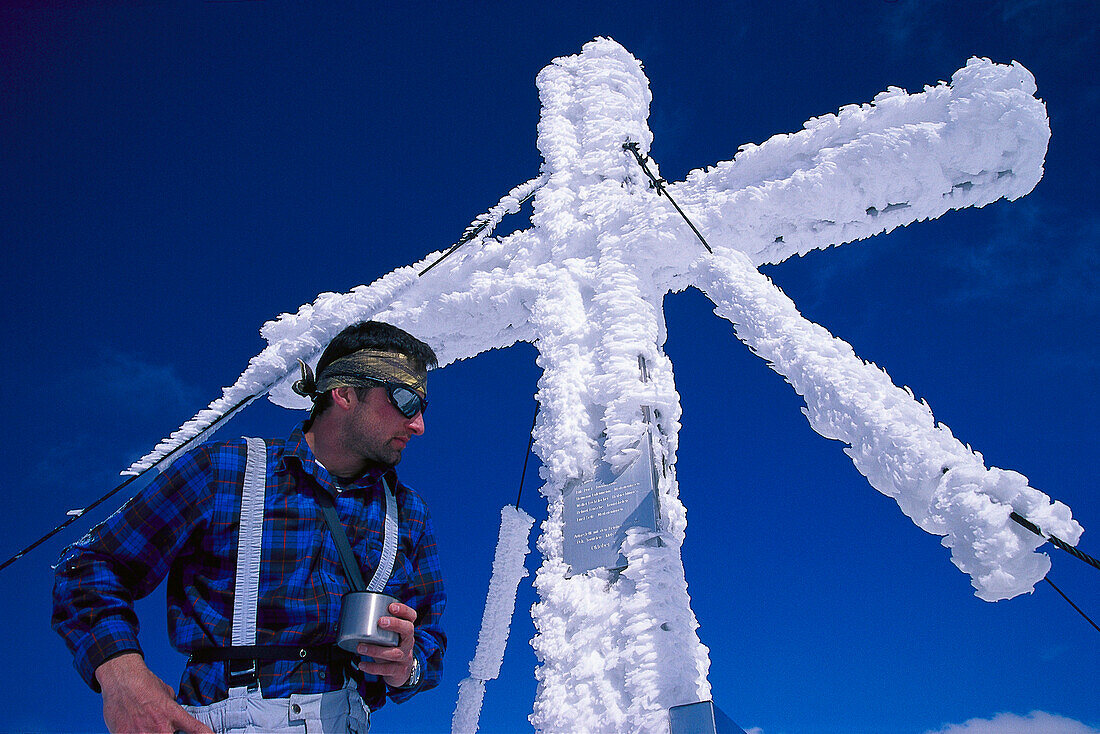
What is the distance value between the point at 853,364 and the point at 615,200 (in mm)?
1214

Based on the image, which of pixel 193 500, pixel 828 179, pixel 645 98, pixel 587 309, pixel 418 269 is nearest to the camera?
pixel 193 500

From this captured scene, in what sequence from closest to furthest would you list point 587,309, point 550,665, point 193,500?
point 193,500, point 550,665, point 587,309

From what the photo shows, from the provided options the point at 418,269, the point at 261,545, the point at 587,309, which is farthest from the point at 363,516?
the point at 418,269

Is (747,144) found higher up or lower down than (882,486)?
higher up

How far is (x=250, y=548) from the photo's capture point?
1.17 meters

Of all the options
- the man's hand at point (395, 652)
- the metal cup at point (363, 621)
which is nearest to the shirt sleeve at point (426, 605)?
the man's hand at point (395, 652)

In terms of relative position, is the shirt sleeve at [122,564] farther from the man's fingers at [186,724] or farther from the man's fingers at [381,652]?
the man's fingers at [381,652]

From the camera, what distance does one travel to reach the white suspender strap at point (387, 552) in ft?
4.26

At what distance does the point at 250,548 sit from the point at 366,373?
45cm

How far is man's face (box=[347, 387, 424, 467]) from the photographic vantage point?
1.43 meters

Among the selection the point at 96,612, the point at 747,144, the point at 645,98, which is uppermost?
the point at 645,98

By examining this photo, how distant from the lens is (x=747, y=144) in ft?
7.11

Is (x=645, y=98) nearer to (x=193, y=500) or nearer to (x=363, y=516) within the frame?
(x=363, y=516)

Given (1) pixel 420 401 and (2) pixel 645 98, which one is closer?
(1) pixel 420 401
